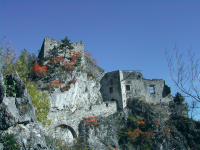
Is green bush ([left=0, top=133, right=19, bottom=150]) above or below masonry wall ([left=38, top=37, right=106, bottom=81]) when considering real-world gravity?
below

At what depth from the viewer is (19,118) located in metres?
8.70

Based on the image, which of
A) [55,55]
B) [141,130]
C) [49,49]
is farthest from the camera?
[49,49]

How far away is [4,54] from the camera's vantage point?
14797mm

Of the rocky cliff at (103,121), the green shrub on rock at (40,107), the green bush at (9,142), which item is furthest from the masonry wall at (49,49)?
the green bush at (9,142)

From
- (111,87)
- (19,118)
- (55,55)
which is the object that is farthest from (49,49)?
(19,118)

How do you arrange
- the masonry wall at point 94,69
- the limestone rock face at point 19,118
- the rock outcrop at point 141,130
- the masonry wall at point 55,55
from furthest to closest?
the masonry wall at point 94,69 → the masonry wall at point 55,55 → the rock outcrop at point 141,130 → the limestone rock face at point 19,118

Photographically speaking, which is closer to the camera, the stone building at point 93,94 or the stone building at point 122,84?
the stone building at point 93,94

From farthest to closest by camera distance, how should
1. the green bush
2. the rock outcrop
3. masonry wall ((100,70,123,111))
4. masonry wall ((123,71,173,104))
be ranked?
masonry wall ((123,71,173,104)) → masonry wall ((100,70,123,111)) → the rock outcrop → the green bush

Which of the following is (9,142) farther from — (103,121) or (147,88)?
(147,88)

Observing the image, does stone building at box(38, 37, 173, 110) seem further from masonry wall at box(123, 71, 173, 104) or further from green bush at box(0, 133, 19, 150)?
green bush at box(0, 133, 19, 150)

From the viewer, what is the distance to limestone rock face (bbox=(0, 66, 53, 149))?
26.5 ft

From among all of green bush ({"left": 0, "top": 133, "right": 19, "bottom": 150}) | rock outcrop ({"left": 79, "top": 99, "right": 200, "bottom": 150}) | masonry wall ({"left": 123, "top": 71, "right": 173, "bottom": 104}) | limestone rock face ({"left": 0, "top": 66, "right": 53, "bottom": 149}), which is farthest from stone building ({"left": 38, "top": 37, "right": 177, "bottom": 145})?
green bush ({"left": 0, "top": 133, "right": 19, "bottom": 150})

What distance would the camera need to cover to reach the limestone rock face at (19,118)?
8.06 m

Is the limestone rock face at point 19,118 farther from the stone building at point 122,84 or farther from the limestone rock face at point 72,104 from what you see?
the stone building at point 122,84
